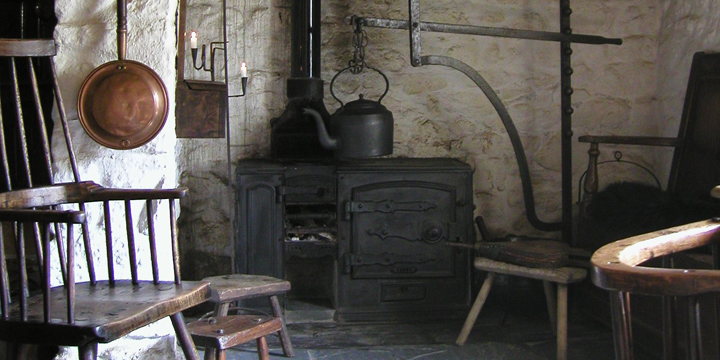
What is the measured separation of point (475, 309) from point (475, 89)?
1.22 meters

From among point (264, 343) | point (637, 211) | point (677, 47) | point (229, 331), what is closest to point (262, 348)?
point (264, 343)

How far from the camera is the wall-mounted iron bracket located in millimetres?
3361

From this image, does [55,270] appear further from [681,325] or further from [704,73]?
[704,73]

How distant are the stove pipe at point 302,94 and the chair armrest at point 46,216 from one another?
199cm

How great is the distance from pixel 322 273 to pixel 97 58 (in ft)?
5.86

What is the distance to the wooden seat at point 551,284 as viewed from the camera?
10.2 ft

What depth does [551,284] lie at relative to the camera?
11.2ft

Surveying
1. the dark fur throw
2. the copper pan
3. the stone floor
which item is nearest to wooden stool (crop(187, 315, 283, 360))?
the stone floor

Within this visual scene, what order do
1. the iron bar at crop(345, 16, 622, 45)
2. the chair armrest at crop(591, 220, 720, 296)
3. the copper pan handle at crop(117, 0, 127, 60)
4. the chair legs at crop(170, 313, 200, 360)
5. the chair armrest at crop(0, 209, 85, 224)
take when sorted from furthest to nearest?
the iron bar at crop(345, 16, 622, 45), the copper pan handle at crop(117, 0, 127, 60), the chair legs at crop(170, 313, 200, 360), the chair armrest at crop(0, 209, 85, 224), the chair armrest at crop(591, 220, 720, 296)

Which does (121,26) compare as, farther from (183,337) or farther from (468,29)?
(468,29)

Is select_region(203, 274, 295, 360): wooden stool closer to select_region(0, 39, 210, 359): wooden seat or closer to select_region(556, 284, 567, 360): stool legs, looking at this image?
select_region(0, 39, 210, 359): wooden seat

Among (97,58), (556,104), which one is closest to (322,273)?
(556,104)

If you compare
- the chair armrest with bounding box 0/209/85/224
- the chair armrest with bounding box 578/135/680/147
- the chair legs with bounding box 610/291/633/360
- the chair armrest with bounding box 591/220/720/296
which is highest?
the chair armrest with bounding box 578/135/680/147

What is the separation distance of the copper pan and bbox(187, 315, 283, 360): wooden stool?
0.64 m
